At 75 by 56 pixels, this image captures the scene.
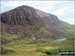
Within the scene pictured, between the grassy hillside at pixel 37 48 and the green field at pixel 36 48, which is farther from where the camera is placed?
the grassy hillside at pixel 37 48

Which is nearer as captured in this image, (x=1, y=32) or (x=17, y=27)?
(x=1, y=32)

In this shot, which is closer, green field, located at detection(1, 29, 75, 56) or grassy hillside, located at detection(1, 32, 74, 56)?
green field, located at detection(1, 29, 75, 56)

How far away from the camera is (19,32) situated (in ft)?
625

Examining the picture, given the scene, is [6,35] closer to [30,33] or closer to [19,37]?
[19,37]

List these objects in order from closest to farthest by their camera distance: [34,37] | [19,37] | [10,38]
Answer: [10,38], [19,37], [34,37]

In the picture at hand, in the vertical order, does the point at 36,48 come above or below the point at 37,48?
below

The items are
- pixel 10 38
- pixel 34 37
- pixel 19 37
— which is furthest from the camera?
pixel 34 37

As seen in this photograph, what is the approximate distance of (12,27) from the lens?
192375mm

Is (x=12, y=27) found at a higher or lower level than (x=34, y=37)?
higher

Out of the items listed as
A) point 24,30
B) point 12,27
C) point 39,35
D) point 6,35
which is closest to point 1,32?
point 6,35

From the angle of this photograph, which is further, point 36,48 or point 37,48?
point 36,48

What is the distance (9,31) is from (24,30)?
21.5 meters

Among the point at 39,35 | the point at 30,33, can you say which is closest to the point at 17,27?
the point at 30,33

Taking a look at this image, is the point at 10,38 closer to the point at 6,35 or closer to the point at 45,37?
the point at 6,35
